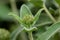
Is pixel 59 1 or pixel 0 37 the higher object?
pixel 59 1

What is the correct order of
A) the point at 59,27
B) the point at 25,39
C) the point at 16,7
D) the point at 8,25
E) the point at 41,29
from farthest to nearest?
the point at 16,7
the point at 8,25
the point at 25,39
the point at 41,29
the point at 59,27

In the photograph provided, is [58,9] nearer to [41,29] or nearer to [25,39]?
[41,29]

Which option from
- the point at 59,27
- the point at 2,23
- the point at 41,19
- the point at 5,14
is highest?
the point at 5,14

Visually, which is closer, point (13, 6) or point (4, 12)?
point (13, 6)

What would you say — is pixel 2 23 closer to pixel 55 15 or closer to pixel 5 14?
pixel 5 14

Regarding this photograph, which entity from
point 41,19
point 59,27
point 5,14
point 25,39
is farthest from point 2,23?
point 59,27

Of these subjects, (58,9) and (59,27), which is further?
(58,9)

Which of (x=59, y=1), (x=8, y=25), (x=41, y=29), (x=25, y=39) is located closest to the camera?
(x=59, y=1)

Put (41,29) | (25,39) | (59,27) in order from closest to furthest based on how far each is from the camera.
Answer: (59,27) → (41,29) → (25,39)

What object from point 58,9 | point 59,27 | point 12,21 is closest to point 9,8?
point 12,21
